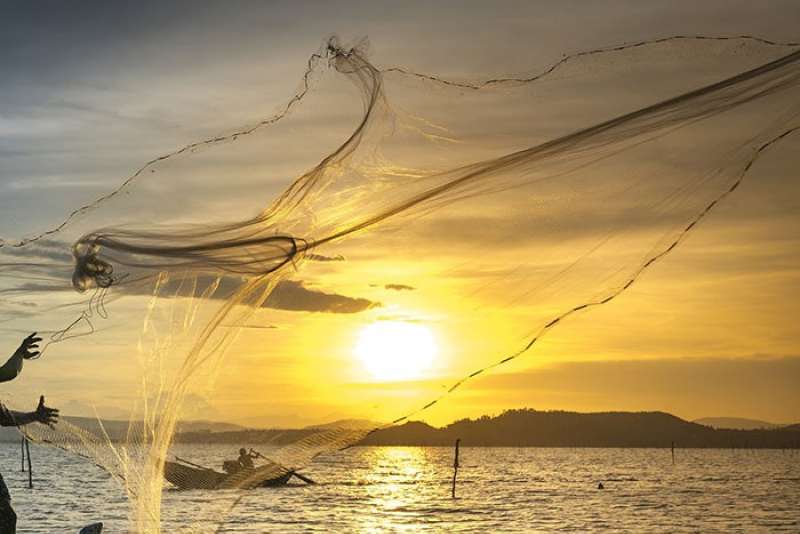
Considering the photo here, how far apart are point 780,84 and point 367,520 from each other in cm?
4128

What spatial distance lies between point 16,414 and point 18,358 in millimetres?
684

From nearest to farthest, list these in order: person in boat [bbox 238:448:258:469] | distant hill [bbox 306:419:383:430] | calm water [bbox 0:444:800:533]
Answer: distant hill [bbox 306:419:383:430], person in boat [bbox 238:448:258:469], calm water [bbox 0:444:800:533]

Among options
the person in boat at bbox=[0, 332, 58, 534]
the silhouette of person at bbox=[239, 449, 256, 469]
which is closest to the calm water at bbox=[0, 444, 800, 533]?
the silhouette of person at bbox=[239, 449, 256, 469]

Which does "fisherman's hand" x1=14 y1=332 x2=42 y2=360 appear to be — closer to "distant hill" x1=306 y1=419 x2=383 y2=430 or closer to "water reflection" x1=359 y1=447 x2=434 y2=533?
"distant hill" x1=306 y1=419 x2=383 y2=430

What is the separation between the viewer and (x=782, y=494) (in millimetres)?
74250

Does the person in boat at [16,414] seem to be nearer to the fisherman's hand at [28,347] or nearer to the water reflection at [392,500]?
the fisherman's hand at [28,347]

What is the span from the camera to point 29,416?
11.9 metres

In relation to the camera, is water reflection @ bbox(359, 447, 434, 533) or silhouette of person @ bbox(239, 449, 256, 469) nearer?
silhouette of person @ bbox(239, 449, 256, 469)

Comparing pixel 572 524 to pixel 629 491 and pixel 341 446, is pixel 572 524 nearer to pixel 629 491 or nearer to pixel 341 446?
pixel 629 491

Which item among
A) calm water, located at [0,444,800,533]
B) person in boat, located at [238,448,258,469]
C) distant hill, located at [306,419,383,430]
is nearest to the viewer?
distant hill, located at [306,419,383,430]

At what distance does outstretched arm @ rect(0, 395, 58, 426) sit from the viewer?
1188 centimetres

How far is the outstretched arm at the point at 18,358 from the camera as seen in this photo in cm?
1165

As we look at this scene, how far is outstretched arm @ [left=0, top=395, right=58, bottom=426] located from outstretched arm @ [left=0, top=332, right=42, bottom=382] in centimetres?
44

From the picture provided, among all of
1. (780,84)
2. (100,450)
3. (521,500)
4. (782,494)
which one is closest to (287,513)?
(521,500)
